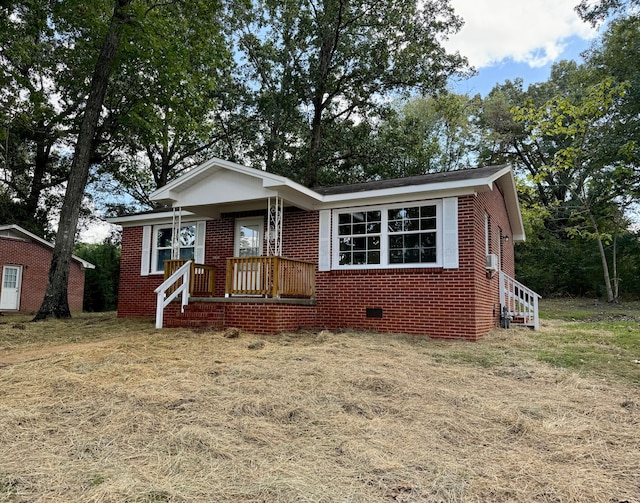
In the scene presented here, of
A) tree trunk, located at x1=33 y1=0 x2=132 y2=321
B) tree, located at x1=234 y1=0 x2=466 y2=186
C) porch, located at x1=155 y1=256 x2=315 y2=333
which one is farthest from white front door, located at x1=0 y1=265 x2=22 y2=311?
porch, located at x1=155 y1=256 x2=315 y2=333

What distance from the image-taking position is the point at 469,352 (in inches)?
272

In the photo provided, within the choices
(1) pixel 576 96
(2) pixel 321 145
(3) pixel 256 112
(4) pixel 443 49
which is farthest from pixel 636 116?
(3) pixel 256 112

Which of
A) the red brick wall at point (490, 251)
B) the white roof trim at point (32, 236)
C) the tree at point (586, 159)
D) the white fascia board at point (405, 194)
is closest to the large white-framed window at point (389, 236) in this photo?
the white fascia board at point (405, 194)

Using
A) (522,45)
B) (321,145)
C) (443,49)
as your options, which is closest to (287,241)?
(321,145)

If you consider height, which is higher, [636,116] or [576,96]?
[576,96]

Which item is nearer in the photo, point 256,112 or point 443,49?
point 443,49

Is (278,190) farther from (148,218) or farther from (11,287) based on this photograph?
(11,287)

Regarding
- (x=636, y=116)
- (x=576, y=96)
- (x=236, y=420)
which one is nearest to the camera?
(x=236, y=420)

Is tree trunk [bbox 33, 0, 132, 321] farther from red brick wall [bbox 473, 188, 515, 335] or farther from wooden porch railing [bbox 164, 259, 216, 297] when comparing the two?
red brick wall [bbox 473, 188, 515, 335]

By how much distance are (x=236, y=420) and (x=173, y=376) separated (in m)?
1.63

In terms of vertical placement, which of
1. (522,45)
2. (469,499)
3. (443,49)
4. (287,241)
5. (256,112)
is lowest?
(469,499)

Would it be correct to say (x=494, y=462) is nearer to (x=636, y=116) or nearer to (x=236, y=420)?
(x=236, y=420)

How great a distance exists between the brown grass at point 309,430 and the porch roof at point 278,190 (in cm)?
389

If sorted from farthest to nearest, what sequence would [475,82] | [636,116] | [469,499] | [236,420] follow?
1. [475,82]
2. [636,116]
3. [236,420]
4. [469,499]
